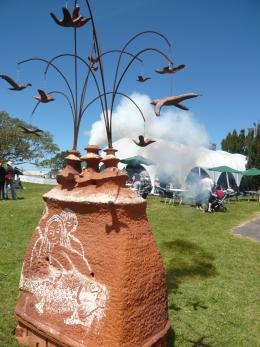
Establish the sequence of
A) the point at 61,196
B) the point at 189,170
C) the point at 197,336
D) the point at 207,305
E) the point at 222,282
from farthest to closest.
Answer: the point at 189,170
the point at 222,282
the point at 207,305
the point at 197,336
the point at 61,196

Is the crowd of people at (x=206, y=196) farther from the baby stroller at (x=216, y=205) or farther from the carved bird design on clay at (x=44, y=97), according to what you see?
the carved bird design on clay at (x=44, y=97)

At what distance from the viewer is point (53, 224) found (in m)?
3.75

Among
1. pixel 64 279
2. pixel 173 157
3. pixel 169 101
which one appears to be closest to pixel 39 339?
pixel 64 279

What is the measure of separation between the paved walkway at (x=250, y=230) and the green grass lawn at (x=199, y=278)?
36 centimetres

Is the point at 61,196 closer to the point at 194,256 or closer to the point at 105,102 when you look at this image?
the point at 105,102

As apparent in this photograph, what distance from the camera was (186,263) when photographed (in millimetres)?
7102

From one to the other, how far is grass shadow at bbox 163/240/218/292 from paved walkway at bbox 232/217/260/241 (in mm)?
2444

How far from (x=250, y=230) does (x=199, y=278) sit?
17.4 feet

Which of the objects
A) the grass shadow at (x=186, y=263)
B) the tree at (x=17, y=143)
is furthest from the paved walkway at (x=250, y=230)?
the tree at (x=17, y=143)

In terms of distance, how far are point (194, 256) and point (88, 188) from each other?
189 inches

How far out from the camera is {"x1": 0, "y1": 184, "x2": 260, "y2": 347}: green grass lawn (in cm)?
430

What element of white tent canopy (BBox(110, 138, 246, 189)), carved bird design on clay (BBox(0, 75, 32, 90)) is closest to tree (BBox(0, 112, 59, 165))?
white tent canopy (BBox(110, 138, 246, 189))

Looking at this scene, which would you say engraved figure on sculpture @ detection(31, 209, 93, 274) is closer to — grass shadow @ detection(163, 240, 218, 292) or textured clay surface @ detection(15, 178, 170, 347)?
textured clay surface @ detection(15, 178, 170, 347)

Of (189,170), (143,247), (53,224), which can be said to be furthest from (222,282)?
(189,170)
